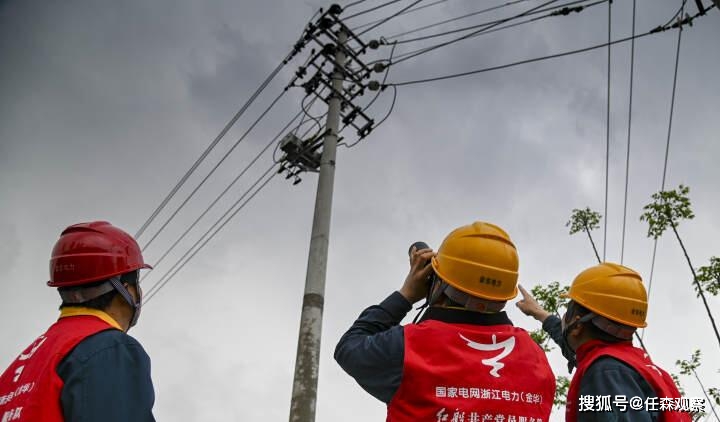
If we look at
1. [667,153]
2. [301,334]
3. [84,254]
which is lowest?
[84,254]

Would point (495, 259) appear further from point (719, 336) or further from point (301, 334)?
point (719, 336)

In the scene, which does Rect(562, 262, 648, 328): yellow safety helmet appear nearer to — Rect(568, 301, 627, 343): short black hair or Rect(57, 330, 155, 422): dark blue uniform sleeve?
Rect(568, 301, 627, 343): short black hair

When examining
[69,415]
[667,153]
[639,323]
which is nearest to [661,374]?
[639,323]

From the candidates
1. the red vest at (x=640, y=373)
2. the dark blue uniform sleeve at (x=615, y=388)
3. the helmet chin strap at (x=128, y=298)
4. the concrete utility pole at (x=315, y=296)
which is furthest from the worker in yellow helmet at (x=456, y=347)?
the concrete utility pole at (x=315, y=296)

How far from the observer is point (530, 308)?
3.50m

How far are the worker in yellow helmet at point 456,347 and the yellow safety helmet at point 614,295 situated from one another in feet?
2.59

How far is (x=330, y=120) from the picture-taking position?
8867mm

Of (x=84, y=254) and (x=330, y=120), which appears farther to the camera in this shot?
(x=330, y=120)

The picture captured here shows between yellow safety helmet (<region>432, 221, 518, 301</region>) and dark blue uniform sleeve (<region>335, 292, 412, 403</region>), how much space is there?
0.37m

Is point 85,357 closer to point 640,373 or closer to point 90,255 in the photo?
point 90,255

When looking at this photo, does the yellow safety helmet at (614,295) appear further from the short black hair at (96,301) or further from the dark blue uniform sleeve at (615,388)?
the short black hair at (96,301)

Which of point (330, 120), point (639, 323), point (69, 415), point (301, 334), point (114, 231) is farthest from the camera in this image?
point (330, 120)

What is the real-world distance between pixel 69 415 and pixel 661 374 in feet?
8.35

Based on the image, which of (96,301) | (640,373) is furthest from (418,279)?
(96,301)
